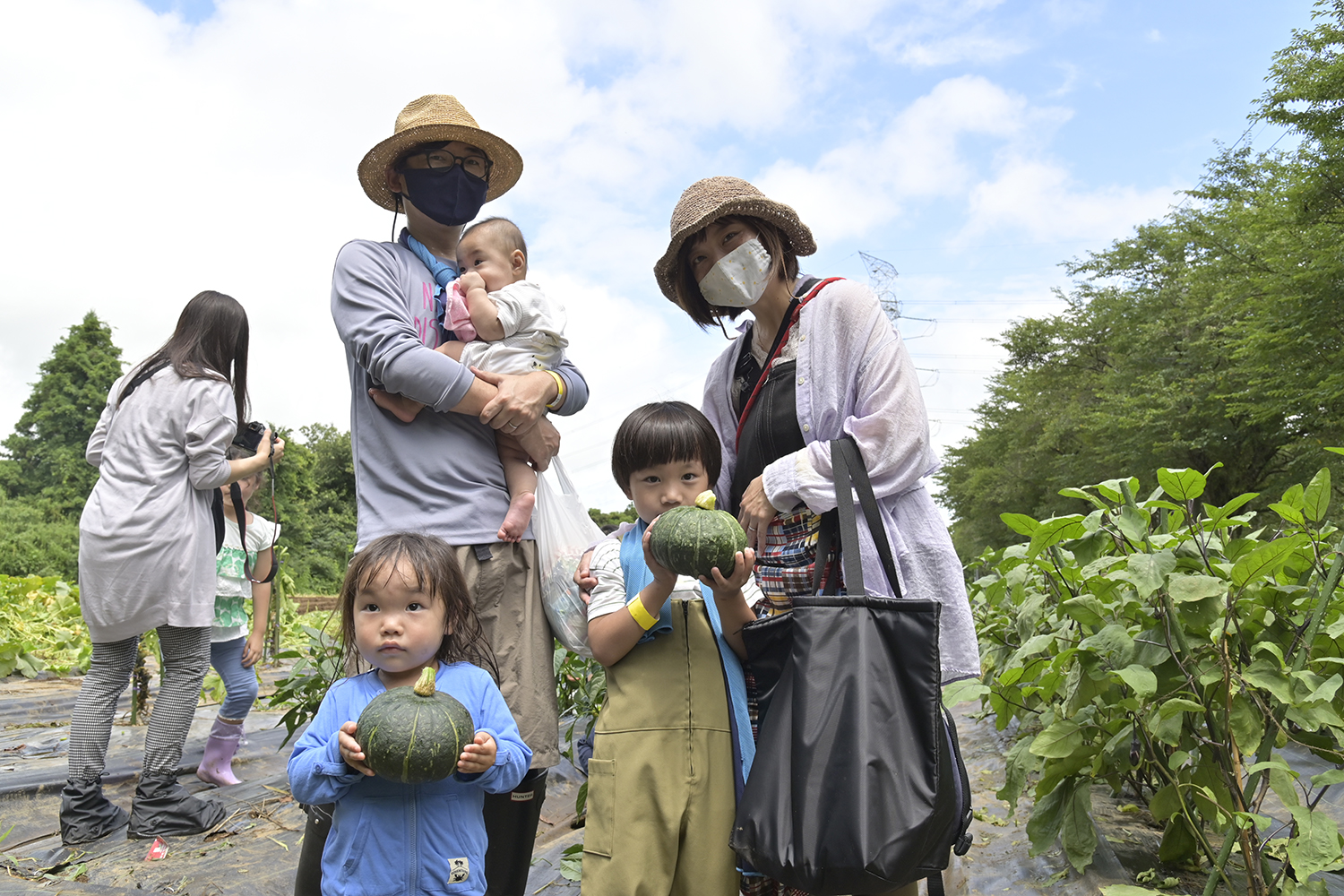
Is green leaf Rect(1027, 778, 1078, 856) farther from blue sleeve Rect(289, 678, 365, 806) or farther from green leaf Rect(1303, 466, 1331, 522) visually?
blue sleeve Rect(289, 678, 365, 806)

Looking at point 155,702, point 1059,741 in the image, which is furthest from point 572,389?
point 155,702

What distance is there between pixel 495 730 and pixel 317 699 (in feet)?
7.61

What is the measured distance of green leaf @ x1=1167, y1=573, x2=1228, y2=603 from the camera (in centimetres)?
216

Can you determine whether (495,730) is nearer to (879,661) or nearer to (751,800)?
(751,800)

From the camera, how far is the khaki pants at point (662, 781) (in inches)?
80.9

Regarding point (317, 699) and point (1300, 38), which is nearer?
point (317, 699)

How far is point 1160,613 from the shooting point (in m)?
2.39

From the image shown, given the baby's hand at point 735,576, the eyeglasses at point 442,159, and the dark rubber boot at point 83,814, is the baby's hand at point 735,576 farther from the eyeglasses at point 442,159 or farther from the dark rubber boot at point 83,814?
the dark rubber boot at point 83,814

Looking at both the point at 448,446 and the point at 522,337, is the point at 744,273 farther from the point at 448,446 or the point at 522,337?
the point at 448,446

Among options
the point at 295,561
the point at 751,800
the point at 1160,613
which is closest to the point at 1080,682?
the point at 1160,613

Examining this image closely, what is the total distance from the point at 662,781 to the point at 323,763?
2.58 ft

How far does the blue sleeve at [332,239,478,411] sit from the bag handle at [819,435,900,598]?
105 cm

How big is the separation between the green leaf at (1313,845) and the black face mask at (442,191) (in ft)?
9.32

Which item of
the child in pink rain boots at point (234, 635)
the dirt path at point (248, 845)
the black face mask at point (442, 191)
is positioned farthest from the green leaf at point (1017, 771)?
the child in pink rain boots at point (234, 635)
